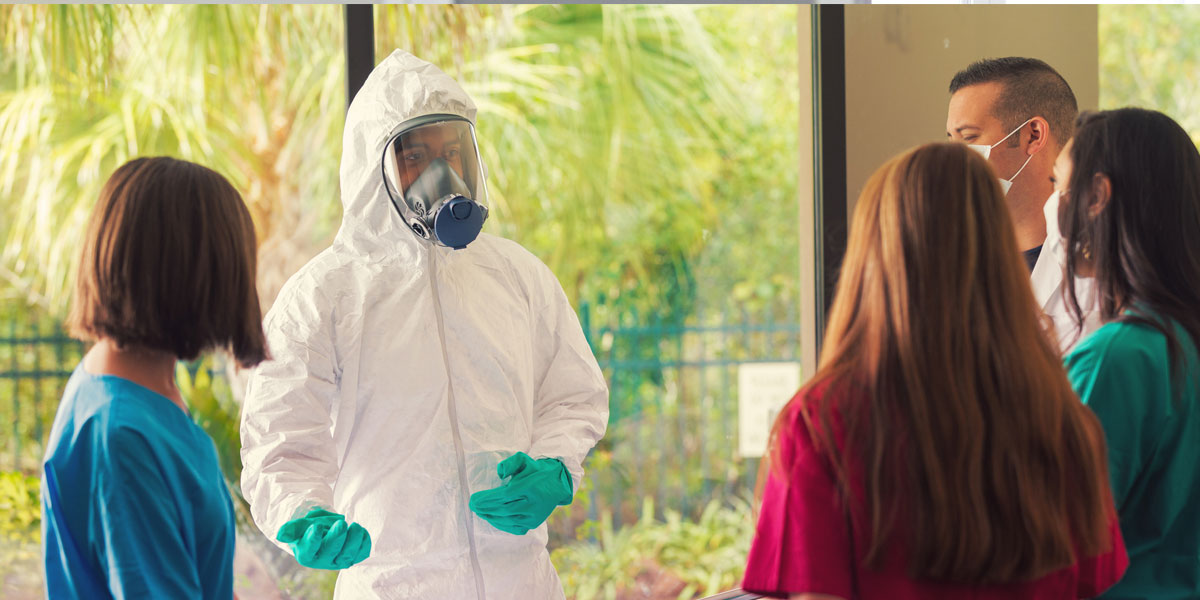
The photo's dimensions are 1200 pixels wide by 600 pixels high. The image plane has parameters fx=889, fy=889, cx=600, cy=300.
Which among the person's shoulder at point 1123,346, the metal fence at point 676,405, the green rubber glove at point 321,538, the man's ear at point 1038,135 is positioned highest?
the man's ear at point 1038,135

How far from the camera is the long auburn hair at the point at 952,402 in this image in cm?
87

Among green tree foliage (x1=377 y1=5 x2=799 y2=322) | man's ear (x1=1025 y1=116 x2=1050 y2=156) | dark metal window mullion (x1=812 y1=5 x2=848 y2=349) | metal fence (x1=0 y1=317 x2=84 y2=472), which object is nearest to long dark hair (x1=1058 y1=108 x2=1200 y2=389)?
man's ear (x1=1025 y1=116 x2=1050 y2=156)

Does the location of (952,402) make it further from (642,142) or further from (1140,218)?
(642,142)

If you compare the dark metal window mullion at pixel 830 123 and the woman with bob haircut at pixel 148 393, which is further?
the dark metal window mullion at pixel 830 123

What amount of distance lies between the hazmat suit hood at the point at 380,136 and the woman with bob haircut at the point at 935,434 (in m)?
0.81

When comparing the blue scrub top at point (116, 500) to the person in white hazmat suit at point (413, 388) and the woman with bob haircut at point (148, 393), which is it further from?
the person in white hazmat suit at point (413, 388)

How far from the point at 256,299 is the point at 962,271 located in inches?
31.7

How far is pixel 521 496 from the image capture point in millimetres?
1382

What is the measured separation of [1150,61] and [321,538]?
443 centimetres

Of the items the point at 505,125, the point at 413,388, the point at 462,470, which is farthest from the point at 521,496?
the point at 505,125

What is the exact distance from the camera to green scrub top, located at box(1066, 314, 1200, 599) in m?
1.07

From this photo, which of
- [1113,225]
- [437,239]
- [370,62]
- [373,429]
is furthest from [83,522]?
[1113,225]

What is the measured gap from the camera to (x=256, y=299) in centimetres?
108

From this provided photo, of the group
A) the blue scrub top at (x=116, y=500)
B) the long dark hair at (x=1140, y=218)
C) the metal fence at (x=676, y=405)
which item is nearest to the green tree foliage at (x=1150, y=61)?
the metal fence at (x=676, y=405)
